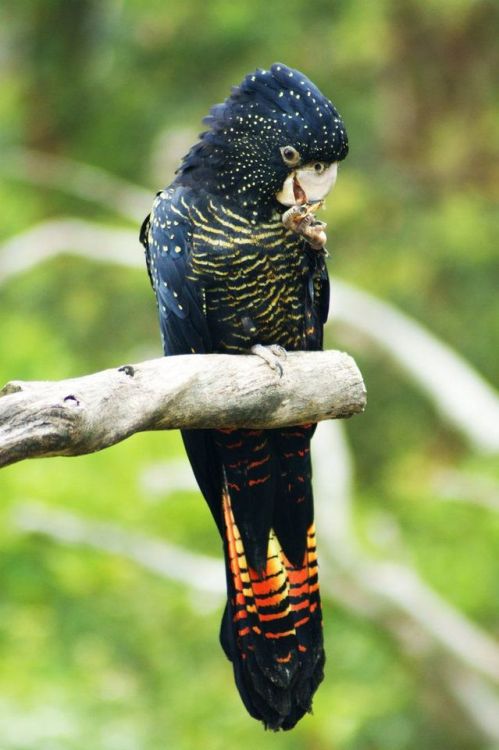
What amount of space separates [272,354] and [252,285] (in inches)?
10.0

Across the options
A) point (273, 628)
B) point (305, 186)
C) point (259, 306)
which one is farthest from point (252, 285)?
point (273, 628)

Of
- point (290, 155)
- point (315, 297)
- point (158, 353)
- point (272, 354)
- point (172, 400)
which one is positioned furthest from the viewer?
point (158, 353)

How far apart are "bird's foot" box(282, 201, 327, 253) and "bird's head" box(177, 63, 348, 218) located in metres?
0.05

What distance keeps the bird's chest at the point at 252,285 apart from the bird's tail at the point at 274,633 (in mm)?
612

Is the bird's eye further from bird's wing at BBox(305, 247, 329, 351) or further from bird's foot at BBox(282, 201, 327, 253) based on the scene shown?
bird's wing at BBox(305, 247, 329, 351)

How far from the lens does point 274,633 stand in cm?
368

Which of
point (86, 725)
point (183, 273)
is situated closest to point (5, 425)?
point (183, 273)

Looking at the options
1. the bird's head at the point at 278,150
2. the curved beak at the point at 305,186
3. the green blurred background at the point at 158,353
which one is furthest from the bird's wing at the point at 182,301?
the green blurred background at the point at 158,353

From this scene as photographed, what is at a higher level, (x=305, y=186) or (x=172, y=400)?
(x=305, y=186)

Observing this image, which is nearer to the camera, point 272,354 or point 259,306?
point 272,354

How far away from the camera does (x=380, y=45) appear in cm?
1196

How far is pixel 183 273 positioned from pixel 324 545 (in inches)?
174

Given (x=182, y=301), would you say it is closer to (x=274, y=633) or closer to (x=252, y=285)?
(x=252, y=285)

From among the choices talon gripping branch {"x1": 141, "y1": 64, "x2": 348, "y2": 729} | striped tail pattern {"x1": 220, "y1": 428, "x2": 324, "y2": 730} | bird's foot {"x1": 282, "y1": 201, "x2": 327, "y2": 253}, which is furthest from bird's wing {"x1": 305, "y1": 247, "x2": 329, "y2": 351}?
striped tail pattern {"x1": 220, "y1": 428, "x2": 324, "y2": 730}
